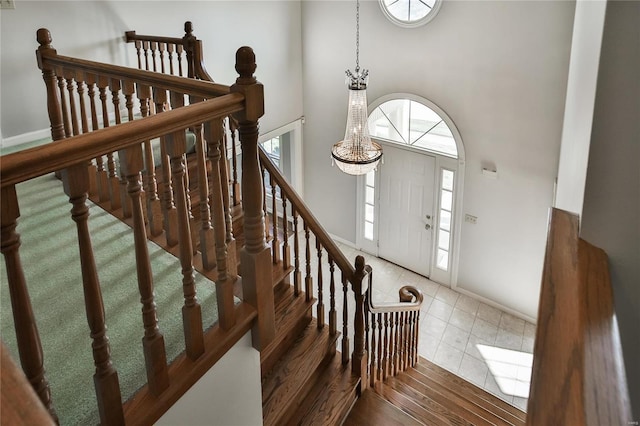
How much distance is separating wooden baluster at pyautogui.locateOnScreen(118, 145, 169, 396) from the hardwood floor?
5.90ft

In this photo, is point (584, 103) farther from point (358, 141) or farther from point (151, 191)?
point (358, 141)

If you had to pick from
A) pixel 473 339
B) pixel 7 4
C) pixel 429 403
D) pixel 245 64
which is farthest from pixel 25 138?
pixel 473 339

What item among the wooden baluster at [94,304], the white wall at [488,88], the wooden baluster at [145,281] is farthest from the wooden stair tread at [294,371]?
the white wall at [488,88]

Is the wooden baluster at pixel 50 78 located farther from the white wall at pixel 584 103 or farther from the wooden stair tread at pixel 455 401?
the wooden stair tread at pixel 455 401

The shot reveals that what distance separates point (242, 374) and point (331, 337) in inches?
49.7

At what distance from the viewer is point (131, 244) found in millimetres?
2266

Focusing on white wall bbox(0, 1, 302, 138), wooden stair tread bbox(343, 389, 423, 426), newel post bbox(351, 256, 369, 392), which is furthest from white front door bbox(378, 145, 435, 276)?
wooden stair tread bbox(343, 389, 423, 426)

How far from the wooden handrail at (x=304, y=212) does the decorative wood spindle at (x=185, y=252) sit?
1.27m

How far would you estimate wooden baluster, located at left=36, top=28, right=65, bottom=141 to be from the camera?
7.48 ft

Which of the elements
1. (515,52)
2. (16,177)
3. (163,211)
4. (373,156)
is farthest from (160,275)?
(515,52)

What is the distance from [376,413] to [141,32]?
3704 millimetres

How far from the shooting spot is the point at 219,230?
1628 mm

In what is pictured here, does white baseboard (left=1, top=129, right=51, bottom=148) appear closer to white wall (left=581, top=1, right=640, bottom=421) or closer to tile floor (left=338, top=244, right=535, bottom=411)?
tile floor (left=338, top=244, right=535, bottom=411)

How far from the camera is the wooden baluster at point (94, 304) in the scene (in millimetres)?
1110
